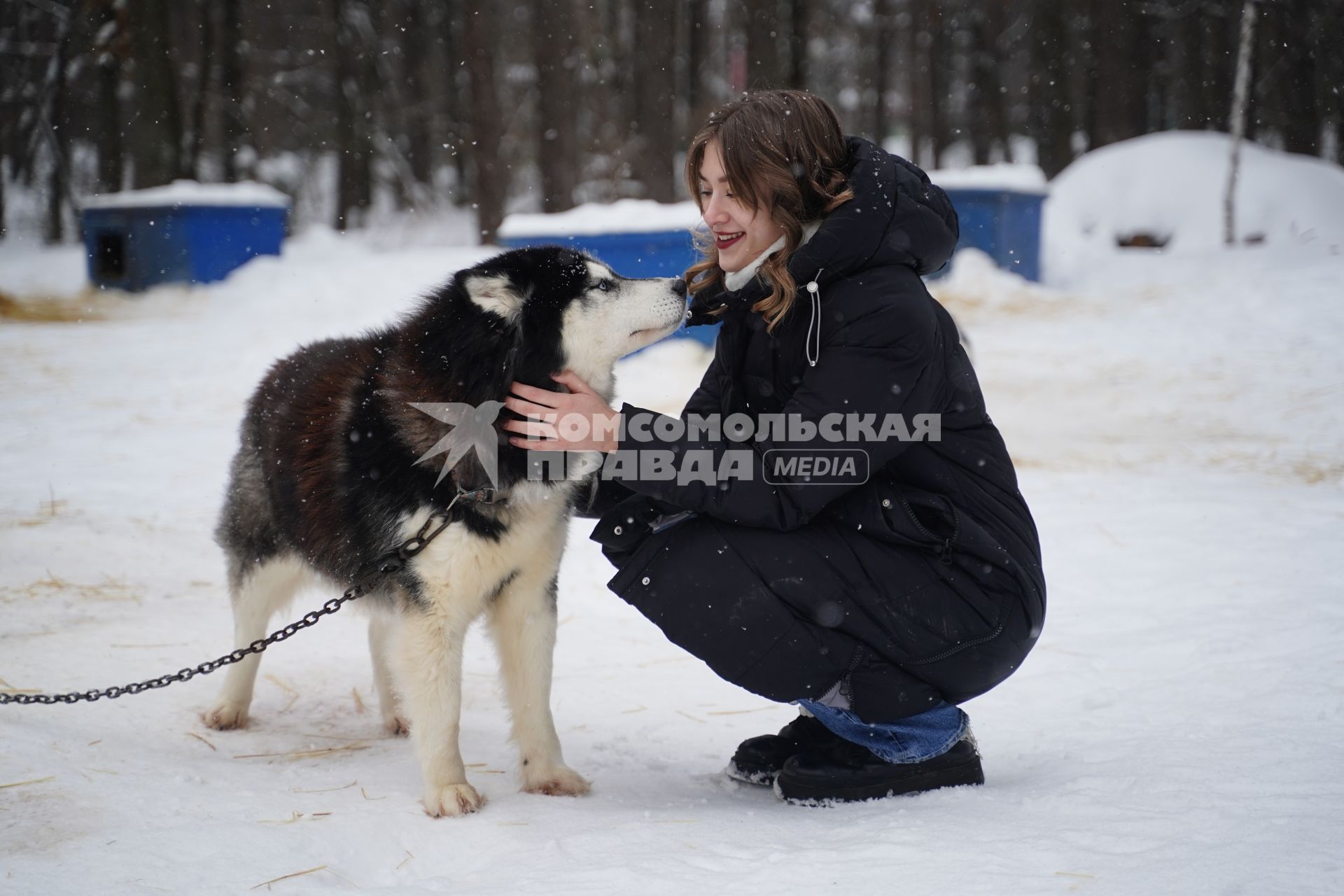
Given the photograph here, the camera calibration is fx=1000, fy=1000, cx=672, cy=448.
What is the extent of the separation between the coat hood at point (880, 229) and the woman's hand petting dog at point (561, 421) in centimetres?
55

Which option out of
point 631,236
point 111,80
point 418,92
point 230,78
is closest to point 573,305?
point 631,236

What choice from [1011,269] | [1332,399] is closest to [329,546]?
[1332,399]

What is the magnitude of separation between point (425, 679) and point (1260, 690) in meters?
2.34

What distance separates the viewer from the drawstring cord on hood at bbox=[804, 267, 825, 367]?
2.23 meters

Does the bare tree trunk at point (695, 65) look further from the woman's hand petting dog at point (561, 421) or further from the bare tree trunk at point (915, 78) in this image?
the woman's hand petting dog at point (561, 421)

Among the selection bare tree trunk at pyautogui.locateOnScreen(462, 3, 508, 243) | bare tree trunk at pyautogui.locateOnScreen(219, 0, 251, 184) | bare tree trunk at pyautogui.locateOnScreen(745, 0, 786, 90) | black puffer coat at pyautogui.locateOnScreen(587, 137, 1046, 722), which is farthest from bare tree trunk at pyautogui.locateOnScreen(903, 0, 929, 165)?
black puffer coat at pyautogui.locateOnScreen(587, 137, 1046, 722)

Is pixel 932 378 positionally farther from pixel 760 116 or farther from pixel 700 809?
pixel 700 809

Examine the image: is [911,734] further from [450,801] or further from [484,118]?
[484,118]

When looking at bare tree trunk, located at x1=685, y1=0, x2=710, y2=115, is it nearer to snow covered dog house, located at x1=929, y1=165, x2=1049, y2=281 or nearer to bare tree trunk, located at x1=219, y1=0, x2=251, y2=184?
snow covered dog house, located at x1=929, y1=165, x2=1049, y2=281

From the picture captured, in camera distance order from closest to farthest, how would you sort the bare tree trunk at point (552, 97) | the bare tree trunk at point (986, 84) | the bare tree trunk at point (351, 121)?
1. the bare tree trunk at point (552, 97)
2. the bare tree trunk at point (351, 121)
3. the bare tree trunk at point (986, 84)

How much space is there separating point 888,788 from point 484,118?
44.6ft

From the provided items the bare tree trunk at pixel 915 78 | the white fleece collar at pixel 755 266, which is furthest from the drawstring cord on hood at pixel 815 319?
the bare tree trunk at pixel 915 78

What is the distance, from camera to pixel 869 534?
7.48ft

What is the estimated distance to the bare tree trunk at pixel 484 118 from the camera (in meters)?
14.0
